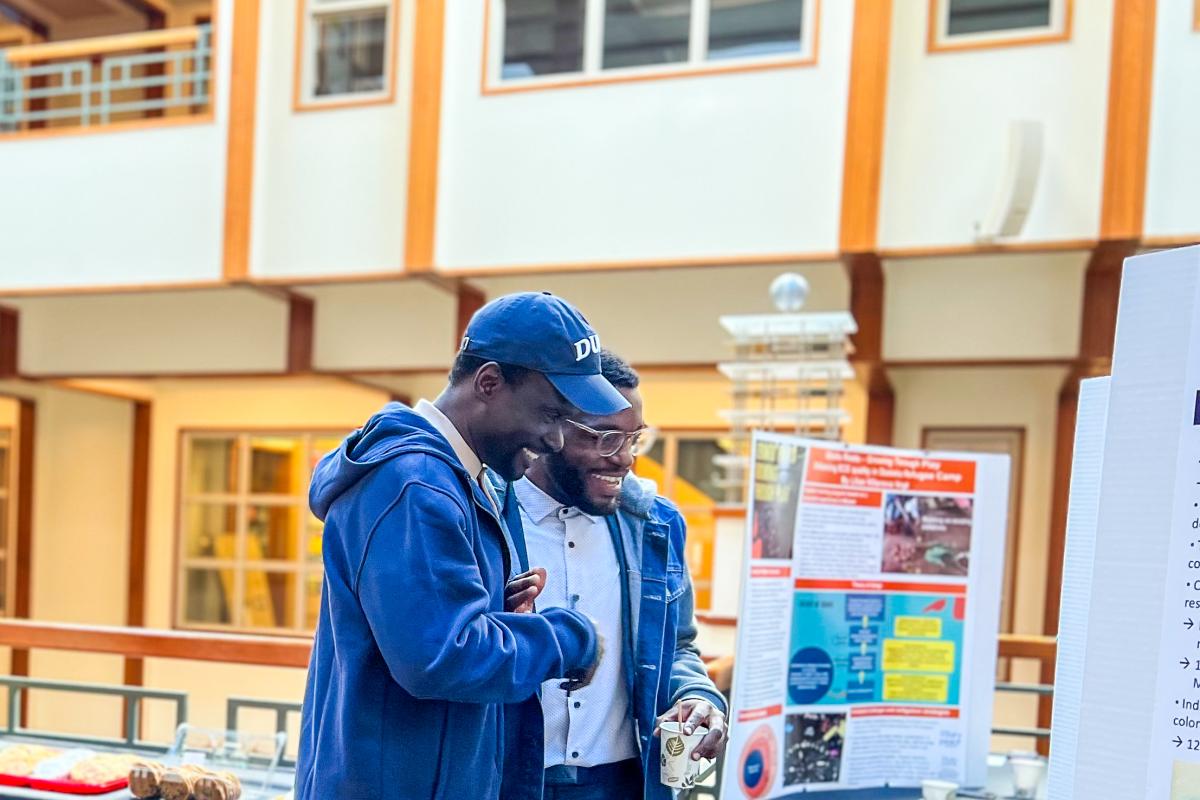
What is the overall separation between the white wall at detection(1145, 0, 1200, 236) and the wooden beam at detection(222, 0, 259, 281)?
4869 millimetres

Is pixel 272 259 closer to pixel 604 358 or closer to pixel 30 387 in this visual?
pixel 30 387

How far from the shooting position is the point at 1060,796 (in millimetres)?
1088

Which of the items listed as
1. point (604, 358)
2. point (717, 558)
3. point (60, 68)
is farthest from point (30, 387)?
point (604, 358)

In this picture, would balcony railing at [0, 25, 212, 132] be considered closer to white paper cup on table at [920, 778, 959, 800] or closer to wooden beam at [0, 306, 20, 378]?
wooden beam at [0, 306, 20, 378]

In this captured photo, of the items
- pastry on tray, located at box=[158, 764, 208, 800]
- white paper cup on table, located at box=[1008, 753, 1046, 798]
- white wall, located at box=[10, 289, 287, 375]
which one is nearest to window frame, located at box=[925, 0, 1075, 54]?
white paper cup on table, located at box=[1008, 753, 1046, 798]

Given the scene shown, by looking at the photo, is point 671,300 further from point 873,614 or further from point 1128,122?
point 873,614

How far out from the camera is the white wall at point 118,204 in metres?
6.23

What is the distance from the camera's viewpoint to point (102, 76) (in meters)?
7.41

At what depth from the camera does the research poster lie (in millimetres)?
2639

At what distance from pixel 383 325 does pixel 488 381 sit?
17.4ft

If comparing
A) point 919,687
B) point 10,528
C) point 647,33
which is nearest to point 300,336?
point 647,33

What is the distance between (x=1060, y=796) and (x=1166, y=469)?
39 centimetres

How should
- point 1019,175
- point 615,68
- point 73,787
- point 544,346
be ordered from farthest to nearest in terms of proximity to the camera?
point 615,68
point 1019,175
point 73,787
point 544,346

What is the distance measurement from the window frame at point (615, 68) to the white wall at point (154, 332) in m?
2.12
